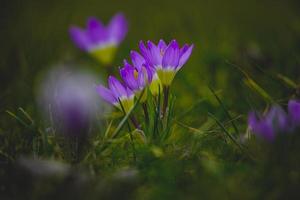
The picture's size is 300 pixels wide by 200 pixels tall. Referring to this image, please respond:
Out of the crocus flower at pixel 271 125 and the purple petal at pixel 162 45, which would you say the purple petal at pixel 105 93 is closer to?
the purple petal at pixel 162 45

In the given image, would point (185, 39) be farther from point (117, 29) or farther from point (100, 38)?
point (100, 38)

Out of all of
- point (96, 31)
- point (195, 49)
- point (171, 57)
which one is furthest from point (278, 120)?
point (195, 49)

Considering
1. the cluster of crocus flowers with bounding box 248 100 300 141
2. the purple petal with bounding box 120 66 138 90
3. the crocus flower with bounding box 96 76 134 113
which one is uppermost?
the purple petal with bounding box 120 66 138 90

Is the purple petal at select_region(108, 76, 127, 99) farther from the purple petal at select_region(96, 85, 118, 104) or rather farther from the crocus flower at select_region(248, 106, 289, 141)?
the crocus flower at select_region(248, 106, 289, 141)

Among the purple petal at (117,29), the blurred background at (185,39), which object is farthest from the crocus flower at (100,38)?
the blurred background at (185,39)

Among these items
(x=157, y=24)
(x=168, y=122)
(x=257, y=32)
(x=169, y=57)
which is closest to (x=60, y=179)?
(x=168, y=122)

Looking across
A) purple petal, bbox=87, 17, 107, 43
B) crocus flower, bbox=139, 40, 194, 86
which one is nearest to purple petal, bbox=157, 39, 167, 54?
crocus flower, bbox=139, 40, 194, 86
